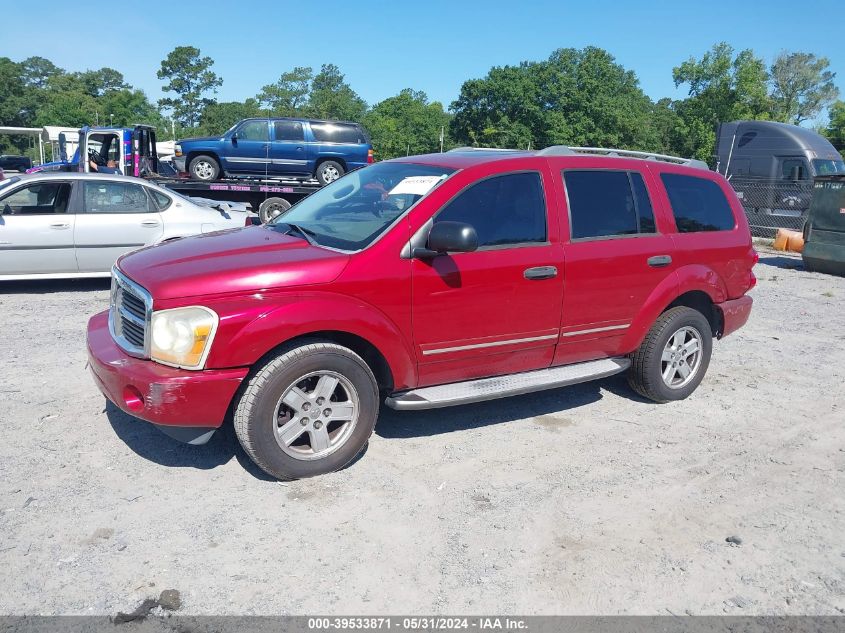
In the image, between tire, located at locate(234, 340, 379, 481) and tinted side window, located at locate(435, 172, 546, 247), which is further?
tinted side window, located at locate(435, 172, 546, 247)

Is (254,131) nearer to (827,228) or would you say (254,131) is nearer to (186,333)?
(827,228)

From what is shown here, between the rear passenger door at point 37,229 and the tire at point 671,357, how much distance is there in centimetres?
710

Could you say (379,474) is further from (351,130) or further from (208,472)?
(351,130)

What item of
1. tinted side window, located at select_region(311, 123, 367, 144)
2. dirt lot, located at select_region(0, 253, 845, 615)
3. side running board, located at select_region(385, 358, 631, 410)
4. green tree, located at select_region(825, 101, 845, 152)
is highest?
green tree, located at select_region(825, 101, 845, 152)

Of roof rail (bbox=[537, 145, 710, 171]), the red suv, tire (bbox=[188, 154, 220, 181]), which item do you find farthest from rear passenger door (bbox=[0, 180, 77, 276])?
tire (bbox=[188, 154, 220, 181])

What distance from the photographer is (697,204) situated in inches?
222

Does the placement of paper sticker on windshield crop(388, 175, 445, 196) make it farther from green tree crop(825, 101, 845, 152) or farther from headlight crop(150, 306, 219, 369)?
green tree crop(825, 101, 845, 152)

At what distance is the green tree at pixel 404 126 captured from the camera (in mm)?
56478

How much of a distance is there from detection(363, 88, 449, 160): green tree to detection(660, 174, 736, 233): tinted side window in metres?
33.4

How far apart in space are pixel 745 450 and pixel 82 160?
59.9 ft

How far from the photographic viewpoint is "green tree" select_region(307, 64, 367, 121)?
7519cm

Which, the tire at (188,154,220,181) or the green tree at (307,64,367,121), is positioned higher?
the green tree at (307,64,367,121)

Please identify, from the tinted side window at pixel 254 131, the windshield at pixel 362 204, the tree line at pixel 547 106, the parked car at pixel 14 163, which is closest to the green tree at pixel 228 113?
the tree line at pixel 547 106

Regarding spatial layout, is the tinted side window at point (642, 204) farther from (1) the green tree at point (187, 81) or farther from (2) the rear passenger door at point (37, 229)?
(1) the green tree at point (187, 81)
